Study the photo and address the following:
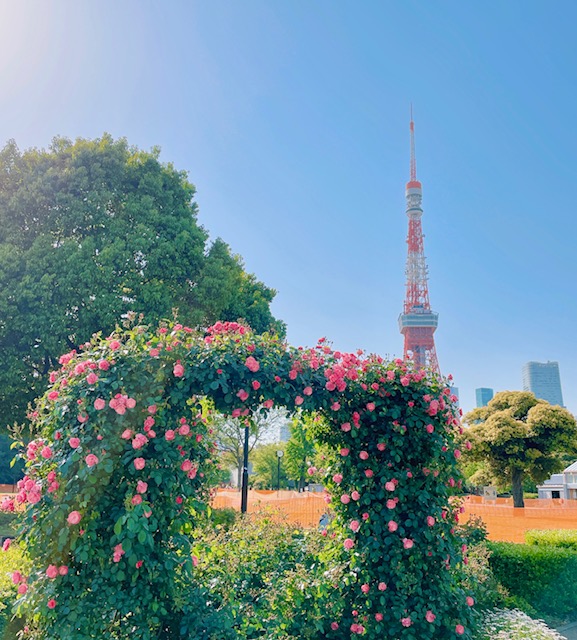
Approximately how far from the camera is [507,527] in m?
14.0

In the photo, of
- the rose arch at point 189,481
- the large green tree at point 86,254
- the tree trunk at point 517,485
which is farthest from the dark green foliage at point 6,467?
the rose arch at point 189,481

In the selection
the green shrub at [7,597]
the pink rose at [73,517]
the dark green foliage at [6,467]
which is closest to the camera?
the pink rose at [73,517]

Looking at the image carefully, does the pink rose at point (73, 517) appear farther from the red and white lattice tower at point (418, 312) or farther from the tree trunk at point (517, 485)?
the red and white lattice tower at point (418, 312)

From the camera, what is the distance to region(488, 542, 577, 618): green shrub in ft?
22.9

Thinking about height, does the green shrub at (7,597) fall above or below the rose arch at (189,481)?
below

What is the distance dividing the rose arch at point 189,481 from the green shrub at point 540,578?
10.2ft

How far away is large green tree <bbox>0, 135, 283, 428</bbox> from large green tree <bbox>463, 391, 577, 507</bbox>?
13.5 meters

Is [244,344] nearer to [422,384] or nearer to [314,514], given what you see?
[422,384]

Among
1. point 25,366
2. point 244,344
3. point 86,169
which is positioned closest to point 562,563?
point 244,344

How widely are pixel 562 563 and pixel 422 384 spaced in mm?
4761

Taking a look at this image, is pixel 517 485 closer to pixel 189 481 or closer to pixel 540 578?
pixel 540 578

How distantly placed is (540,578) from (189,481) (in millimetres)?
6050

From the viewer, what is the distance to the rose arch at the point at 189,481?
334 centimetres

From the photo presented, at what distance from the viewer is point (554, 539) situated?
867 cm
